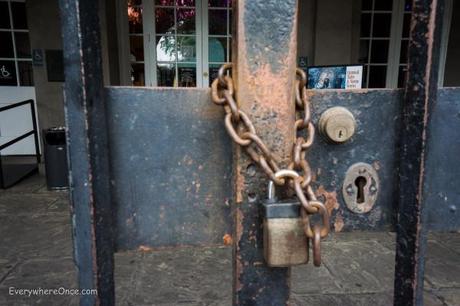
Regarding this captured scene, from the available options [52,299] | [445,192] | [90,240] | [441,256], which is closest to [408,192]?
[445,192]

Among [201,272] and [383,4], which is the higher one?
[383,4]

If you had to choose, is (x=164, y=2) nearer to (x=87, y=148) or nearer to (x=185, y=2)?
(x=185, y=2)

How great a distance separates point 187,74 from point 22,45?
8.91ft

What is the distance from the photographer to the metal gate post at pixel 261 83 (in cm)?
71

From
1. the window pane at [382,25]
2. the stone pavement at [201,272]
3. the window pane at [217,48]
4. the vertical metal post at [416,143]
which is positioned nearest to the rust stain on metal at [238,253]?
the vertical metal post at [416,143]

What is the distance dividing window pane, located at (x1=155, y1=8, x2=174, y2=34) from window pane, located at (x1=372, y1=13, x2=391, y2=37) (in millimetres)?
3505

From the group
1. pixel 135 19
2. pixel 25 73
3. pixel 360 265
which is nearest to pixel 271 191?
pixel 360 265

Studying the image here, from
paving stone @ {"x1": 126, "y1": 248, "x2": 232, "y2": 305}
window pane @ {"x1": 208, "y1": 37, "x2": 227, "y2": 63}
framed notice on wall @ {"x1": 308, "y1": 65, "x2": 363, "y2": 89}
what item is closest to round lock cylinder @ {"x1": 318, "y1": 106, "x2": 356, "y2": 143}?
paving stone @ {"x1": 126, "y1": 248, "x2": 232, "y2": 305}

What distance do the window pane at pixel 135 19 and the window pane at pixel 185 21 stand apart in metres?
0.64

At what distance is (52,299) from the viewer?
2.67 m

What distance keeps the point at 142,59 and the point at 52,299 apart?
4792 millimetres

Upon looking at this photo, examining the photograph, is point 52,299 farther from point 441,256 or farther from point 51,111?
point 51,111

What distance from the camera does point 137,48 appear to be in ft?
22.1

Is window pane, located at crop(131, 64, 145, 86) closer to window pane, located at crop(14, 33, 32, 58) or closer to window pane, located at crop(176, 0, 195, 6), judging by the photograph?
window pane, located at crop(176, 0, 195, 6)
